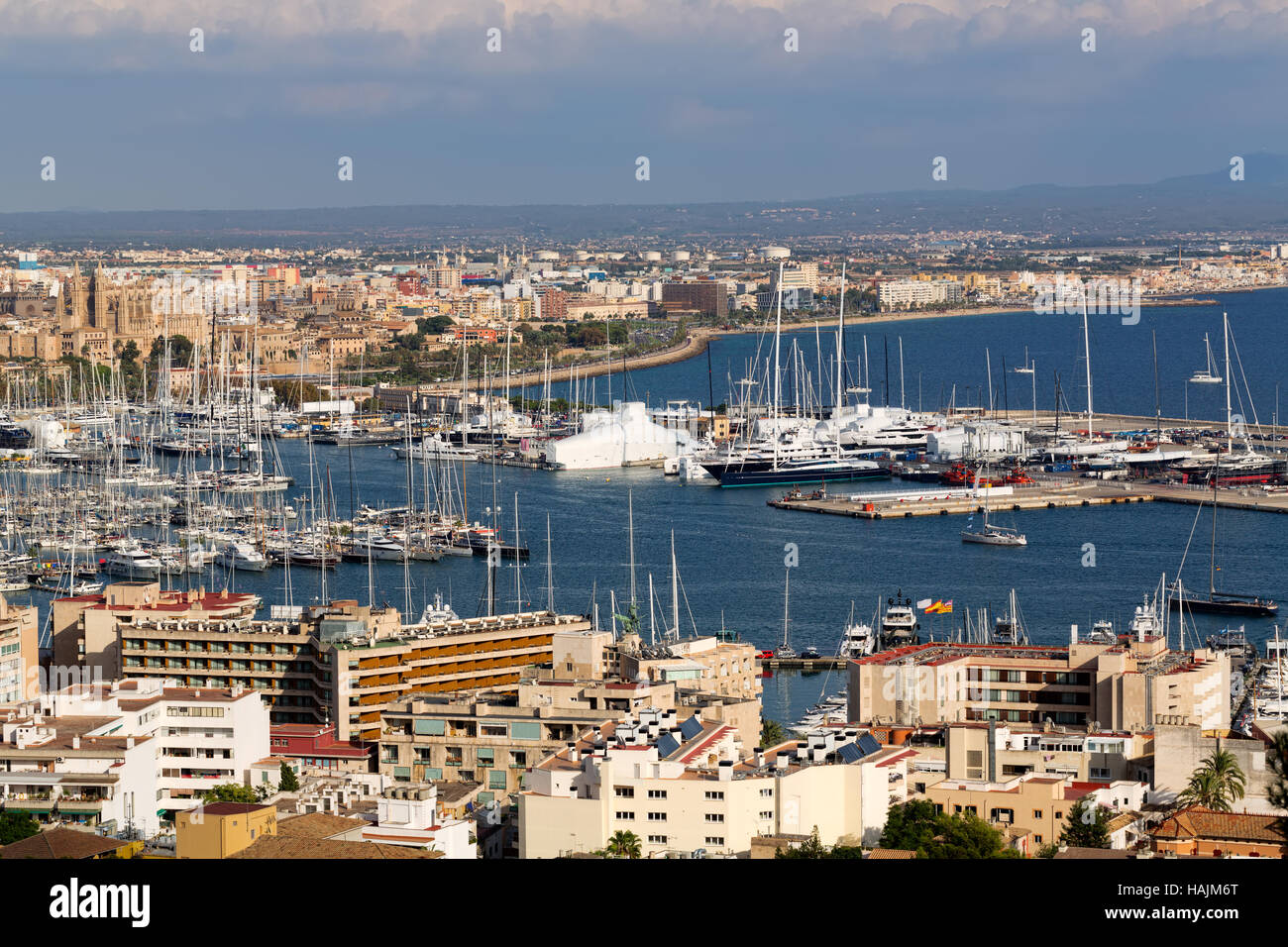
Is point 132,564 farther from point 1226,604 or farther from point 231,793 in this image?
point 231,793

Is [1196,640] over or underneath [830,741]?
underneath

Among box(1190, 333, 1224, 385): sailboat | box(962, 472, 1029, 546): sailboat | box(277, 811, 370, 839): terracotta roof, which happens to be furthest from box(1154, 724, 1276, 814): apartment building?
box(1190, 333, 1224, 385): sailboat

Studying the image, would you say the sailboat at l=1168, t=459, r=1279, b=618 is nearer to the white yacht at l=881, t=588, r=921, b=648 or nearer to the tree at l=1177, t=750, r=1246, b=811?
the white yacht at l=881, t=588, r=921, b=648

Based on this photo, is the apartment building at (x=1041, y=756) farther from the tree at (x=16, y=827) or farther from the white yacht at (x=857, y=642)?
the white yacht at (x=857, y=642)

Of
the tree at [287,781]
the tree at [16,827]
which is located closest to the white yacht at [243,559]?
the tree at [287,781]
